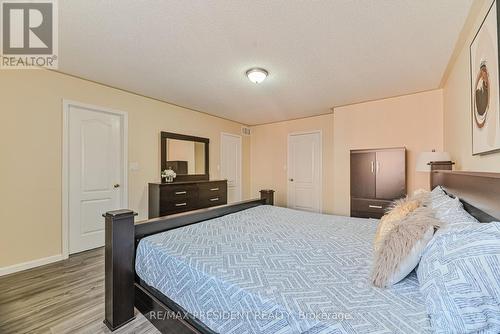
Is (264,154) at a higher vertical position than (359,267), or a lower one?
higher

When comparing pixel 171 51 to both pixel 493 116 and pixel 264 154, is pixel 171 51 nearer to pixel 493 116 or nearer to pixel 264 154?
pixel 493 116

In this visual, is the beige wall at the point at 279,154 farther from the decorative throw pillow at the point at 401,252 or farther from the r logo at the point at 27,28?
the r logo at the point at 27,28

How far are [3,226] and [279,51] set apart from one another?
3.49 metres

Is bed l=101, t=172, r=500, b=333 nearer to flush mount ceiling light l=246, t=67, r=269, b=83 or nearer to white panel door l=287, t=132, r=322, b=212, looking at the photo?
flush mount ceiling light l=246, t=67, r=269, b=83

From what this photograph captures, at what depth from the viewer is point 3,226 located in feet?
8.03

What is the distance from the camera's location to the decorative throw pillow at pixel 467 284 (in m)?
0.68

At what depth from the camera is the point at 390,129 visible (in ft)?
12.1

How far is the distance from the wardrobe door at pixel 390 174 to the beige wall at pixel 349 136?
37cm

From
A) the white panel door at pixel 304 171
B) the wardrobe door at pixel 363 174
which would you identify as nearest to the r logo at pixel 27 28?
the wardrobe door at pixel 363 174

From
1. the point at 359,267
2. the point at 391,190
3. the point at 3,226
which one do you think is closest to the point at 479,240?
the point at 359,267

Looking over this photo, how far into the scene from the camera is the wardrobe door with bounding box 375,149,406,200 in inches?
130

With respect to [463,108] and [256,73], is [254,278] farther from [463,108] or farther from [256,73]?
[463,108]

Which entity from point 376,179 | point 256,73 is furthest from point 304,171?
point 256,73

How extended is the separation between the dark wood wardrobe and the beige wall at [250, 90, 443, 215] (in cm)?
39
